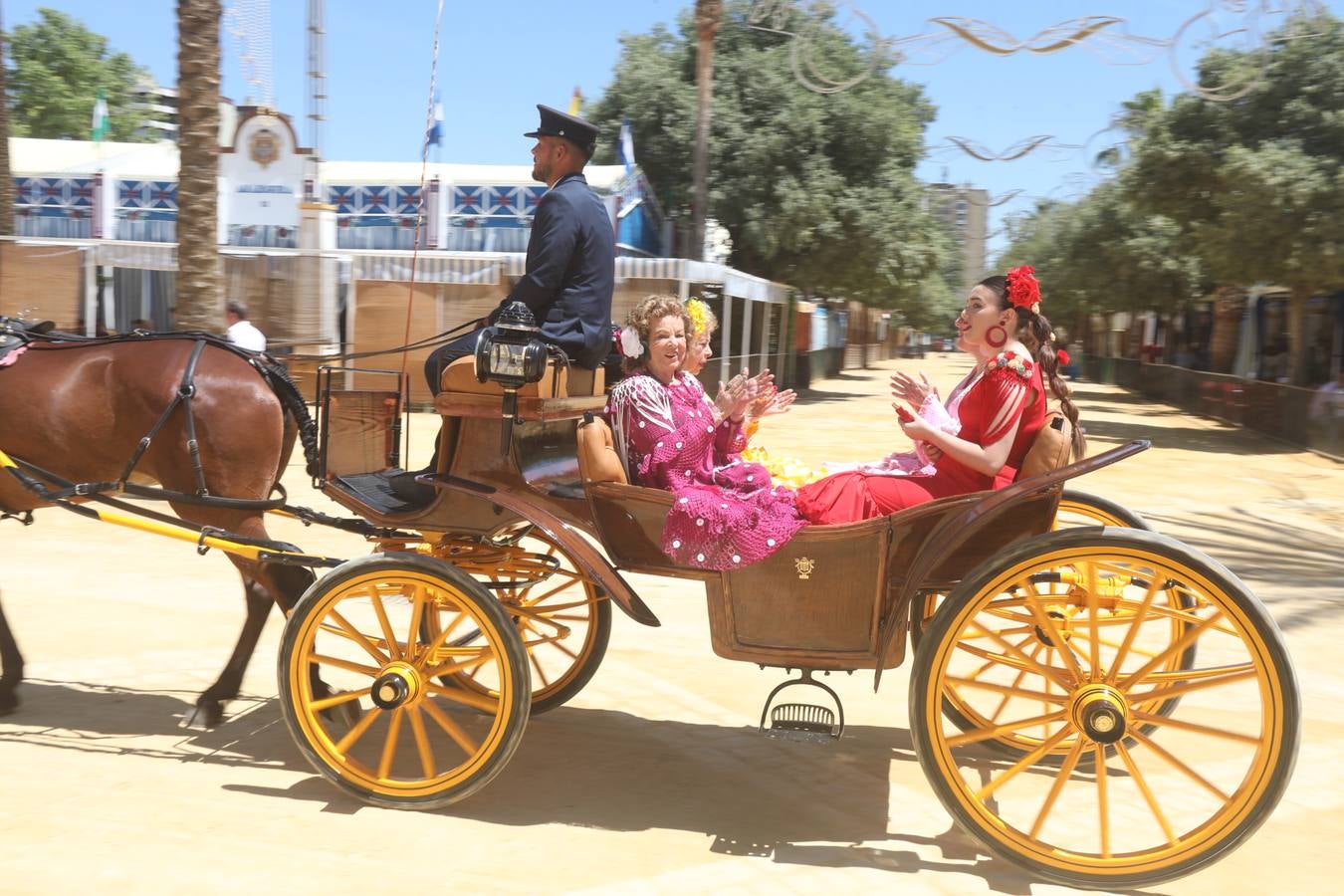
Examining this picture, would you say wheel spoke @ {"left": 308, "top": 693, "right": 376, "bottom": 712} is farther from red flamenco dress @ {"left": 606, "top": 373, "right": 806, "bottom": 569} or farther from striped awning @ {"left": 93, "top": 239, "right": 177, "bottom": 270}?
striped awning @ {"left": 93, "top": 239, "right": 177, "bottom": 270}

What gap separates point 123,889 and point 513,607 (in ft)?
5.20

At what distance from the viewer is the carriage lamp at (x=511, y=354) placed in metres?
3.82

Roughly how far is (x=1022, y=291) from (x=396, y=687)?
8.14ft

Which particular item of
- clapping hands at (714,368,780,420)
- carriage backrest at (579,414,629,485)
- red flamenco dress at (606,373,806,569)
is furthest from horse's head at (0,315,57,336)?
clapping hands at (714,368,780,420)

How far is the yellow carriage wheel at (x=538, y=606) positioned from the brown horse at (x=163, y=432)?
0.77 m

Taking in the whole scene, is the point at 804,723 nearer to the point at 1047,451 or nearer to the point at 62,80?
the point at 1047,451

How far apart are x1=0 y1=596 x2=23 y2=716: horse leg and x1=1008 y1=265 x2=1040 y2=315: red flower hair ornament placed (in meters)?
4.19

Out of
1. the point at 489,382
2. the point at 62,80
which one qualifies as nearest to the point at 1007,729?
the point at 489,382

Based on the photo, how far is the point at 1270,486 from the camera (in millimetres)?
13844

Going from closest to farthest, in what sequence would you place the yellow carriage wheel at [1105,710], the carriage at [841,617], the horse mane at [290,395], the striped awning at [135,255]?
the yellow carriage wheel at [1105,710] < the carriage at [841,617] < the horse mane at [290,395] < the striped awning at [135,255]

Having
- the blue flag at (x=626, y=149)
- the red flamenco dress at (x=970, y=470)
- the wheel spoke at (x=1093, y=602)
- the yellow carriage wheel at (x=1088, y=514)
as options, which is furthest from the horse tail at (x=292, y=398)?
the blue flag at (x=626, y=149)

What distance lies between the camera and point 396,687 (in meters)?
3.81

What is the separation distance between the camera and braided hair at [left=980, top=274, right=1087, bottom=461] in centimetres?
383

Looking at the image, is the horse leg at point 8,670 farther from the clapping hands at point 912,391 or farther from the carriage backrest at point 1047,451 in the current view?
the carriage backrest at point 1047,451
